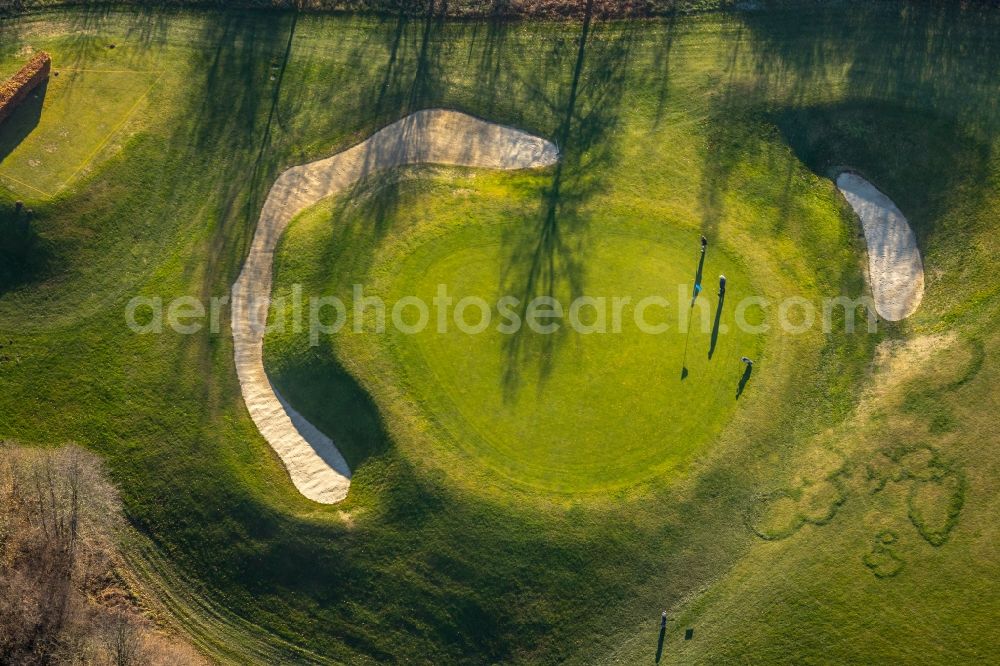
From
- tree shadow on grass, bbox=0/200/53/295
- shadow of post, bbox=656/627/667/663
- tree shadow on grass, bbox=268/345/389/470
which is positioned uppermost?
tree shadow on grass, bbox=0/200/53/295

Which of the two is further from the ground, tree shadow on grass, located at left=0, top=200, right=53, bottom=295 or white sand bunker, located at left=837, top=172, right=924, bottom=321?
white sand bunker, located at left=837, top=172, right=924, bottom=321

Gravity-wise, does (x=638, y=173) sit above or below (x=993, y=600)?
above

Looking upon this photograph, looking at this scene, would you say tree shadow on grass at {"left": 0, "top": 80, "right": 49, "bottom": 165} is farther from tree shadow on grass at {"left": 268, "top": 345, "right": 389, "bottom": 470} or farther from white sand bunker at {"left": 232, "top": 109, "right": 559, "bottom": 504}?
tree shadow on grass at {"left": 268, "top": 345, "right": 389, "bottom": 470}

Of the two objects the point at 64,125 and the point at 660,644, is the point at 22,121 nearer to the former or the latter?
the point at 64,125

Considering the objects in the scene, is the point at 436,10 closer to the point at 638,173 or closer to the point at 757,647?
the point at 638,173

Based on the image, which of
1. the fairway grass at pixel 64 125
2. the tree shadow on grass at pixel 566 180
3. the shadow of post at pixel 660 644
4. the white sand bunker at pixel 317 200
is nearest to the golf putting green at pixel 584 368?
the tree shadow on grass at pixel 566 180

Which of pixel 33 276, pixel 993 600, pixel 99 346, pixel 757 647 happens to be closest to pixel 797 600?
pixel 757 647

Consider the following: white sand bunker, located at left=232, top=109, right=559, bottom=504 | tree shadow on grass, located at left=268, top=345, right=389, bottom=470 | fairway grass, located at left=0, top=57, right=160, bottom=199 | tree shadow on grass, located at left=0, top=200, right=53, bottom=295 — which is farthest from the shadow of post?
fairway grass, located at left=0, top=57, right=160, bottom=199
